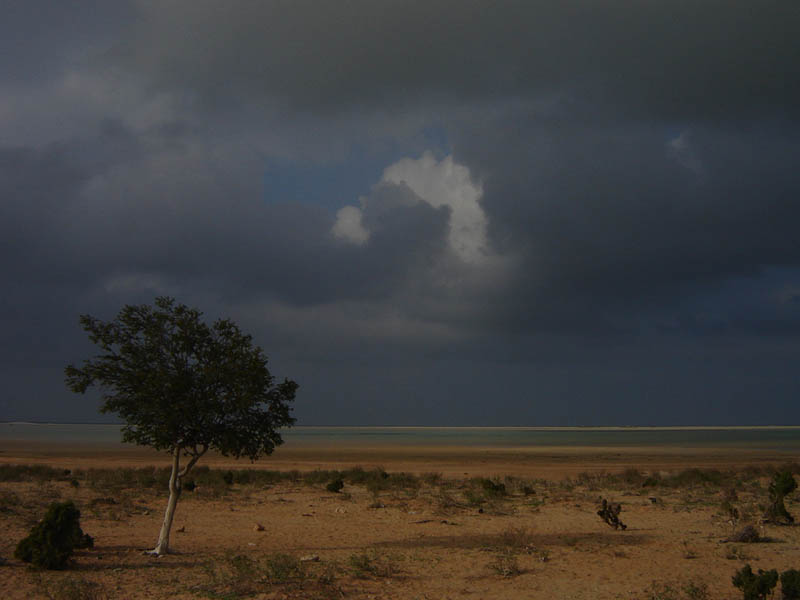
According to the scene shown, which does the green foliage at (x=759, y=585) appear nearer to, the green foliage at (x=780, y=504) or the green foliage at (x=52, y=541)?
the green foliage at (x=780, y=504)

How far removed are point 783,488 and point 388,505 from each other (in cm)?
1327

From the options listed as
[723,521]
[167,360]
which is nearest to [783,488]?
[723,521]

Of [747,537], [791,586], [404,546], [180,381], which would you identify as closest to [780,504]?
[747,537]

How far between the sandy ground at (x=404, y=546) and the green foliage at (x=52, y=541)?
29 centimetres

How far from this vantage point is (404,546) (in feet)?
54.0

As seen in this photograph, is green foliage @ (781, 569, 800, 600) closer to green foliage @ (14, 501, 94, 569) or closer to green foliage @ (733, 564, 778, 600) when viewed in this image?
green foliage @ (733, 564, 778, 600)

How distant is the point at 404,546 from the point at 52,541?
8036mm

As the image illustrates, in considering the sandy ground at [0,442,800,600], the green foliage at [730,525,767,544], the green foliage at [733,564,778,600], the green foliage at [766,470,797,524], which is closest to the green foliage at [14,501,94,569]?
the sandy ground at [0,442,800,600]

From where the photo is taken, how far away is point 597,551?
15.4m

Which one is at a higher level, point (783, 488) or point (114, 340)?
point (114, 340)

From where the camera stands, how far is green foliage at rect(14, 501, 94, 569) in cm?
1327

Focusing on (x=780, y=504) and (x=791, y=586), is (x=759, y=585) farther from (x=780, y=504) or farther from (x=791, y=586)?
(x=780, y=504)

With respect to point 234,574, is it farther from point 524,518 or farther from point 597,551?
point 524,518

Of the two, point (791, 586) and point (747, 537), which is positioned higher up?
point (791, 586)
